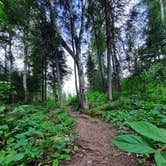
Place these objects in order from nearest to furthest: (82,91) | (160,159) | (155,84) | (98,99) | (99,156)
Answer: (160,159) → (99,156) → (155,84) → (82,91) → (98,99)

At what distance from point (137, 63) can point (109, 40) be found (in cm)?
289

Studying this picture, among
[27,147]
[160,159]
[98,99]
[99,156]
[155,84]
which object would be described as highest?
[155,84]

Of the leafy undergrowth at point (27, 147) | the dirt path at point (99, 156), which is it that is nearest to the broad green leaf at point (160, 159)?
the leafy undergrowth at point (27, 147)

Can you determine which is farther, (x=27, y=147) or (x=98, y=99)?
(x=98, y=99)

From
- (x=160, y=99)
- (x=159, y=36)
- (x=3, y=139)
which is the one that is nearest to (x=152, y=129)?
(x=3, y=139)

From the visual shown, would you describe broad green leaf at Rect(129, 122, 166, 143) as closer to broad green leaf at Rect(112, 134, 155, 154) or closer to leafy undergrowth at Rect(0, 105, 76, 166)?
broad green leaf at Rect(112, 134, 155, 154)

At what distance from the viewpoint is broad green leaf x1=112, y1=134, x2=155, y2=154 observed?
503mm

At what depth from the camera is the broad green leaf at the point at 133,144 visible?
50 centimetres

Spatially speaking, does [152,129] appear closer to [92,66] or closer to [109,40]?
[109,40]

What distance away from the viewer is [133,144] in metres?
0.52

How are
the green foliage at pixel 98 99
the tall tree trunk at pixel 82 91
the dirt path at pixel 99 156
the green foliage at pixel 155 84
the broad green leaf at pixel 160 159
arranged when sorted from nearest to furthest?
the broad green leaf at pixel 160 159 < the dirt path at pixel 99 156 < the green foliage at pixel 155 84 < the tall tree trunk at pixel 82 91 < the green foliage at pixel 98 99

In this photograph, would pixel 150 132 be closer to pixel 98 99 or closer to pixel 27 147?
pixel 27 147

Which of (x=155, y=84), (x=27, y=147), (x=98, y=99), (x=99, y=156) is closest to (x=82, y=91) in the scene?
(x=98, y=99)

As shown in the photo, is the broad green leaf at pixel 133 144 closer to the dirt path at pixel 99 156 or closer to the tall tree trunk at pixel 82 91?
the dirt path at pixel 99 156
